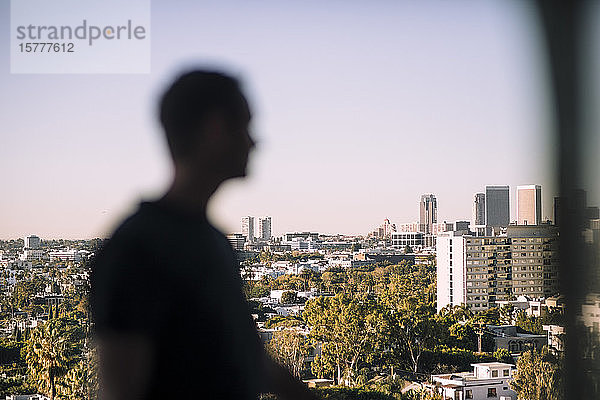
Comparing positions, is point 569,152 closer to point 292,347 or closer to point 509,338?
point 509,338

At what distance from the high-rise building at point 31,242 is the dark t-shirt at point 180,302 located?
4.17 ft

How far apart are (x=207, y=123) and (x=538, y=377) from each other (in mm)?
1664

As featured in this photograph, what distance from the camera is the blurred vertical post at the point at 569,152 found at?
199 cm

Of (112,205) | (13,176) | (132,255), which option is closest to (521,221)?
(112,205)

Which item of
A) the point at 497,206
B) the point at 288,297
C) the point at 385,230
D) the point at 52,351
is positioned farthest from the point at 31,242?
the point at 497,206

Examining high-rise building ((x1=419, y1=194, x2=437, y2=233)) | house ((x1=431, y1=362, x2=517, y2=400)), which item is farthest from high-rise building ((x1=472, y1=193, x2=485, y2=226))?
house ((x1=431, y1=362, x2=517, y2=400))

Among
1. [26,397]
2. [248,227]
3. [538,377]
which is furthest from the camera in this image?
[538,377]

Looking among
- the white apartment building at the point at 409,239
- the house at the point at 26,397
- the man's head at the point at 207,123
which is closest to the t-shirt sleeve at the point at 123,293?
the man's head at the point at 207,123

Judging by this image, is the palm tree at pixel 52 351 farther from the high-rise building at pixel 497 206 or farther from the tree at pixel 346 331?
the high-rise building at pixel 497 206

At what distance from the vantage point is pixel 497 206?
2.13 meters

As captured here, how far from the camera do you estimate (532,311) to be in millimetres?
2105

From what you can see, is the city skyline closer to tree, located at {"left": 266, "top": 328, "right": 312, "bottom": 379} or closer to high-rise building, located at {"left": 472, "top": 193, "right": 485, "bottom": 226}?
high-rise building, located at {"left": 472, "top": 193, "right": 485, "bottom": 226}

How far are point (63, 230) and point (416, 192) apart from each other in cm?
110

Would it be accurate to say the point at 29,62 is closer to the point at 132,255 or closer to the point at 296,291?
the point at 296,291
